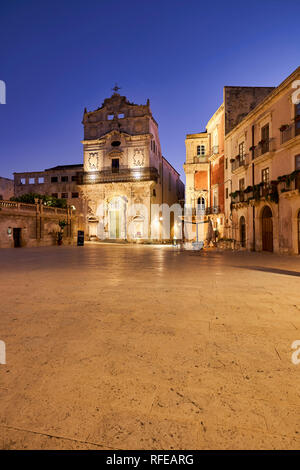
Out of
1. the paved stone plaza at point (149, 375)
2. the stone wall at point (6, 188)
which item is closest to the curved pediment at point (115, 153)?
the stone wall at point (6, 188)

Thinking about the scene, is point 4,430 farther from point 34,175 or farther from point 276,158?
point 34,175

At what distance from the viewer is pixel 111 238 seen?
37.3 metres

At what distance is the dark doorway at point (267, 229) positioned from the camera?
17.9 metres

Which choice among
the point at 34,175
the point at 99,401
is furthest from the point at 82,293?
the point at 34,175

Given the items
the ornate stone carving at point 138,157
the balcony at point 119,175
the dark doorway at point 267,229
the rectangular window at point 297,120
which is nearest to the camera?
the rectangular window at point 297,120

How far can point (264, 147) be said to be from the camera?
1816cm

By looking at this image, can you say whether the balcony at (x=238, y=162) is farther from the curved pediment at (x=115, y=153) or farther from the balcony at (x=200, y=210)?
the curved pediment at (x=115, y=153)

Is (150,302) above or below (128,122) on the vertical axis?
below

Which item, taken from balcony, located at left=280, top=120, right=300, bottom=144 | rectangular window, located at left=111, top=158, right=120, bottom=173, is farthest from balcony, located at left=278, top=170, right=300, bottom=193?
rectangular window, located at left=111, top=158, right=120, bottom=173

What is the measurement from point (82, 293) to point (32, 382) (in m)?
3.16

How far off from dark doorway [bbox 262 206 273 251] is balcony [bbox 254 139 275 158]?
395 cm

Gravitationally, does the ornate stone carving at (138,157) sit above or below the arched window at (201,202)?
above

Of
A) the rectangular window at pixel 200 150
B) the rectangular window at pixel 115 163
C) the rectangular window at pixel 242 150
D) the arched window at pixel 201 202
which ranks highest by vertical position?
the rectangular window at pixel 115 163

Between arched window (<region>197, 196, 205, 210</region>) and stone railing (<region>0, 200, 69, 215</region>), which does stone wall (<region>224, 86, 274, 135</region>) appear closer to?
arched window (<region>197, 196, 205, 210</region>)
